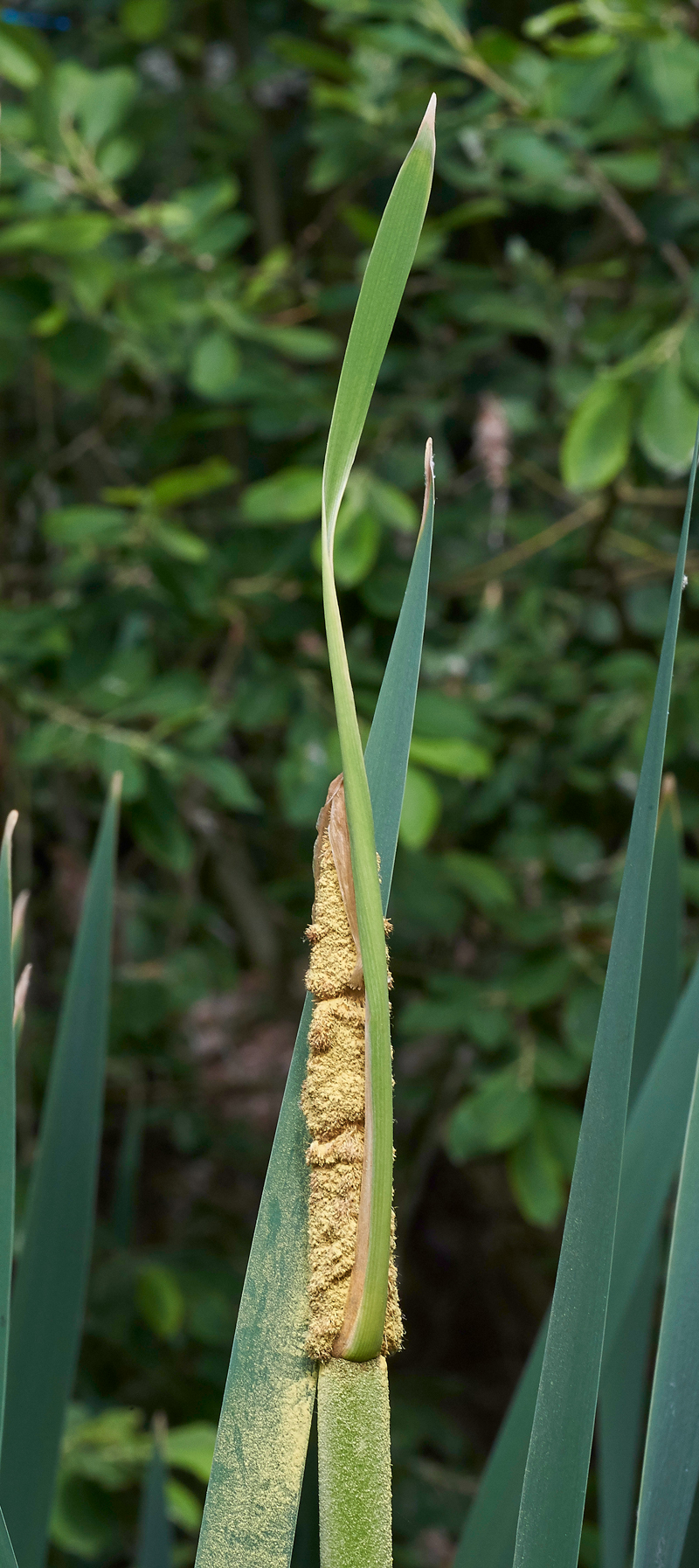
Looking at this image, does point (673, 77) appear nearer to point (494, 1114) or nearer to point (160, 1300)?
point (494, 1114)

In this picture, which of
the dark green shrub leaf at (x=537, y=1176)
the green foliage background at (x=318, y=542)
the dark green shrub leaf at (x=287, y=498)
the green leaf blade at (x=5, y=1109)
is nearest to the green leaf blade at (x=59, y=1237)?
the green leaf blade at (x=5, y=1109)

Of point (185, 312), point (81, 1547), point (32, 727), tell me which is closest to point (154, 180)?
point (185, 312)

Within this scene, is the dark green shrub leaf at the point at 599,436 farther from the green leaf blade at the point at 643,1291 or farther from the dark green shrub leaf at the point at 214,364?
the green leaf blade at the point at 643,1291

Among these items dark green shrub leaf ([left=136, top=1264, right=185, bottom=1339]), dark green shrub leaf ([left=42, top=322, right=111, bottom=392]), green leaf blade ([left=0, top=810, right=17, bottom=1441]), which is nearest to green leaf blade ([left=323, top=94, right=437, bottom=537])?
green leaf blade ([left=0, top=810, right=17, bottom=1441])

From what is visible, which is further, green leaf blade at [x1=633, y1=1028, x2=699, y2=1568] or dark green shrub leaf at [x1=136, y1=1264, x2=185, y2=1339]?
dark green shrub leaf at [x1=136, y1=1264, x2=185, y2=1339]

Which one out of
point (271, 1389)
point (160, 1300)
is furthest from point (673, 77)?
point (160, 1300)

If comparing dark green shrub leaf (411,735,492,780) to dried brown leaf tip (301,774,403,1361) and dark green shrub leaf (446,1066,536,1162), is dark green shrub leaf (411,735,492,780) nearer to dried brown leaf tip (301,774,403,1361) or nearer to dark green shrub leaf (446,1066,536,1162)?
dark green shrub leaf (446,1066,536,1162)
